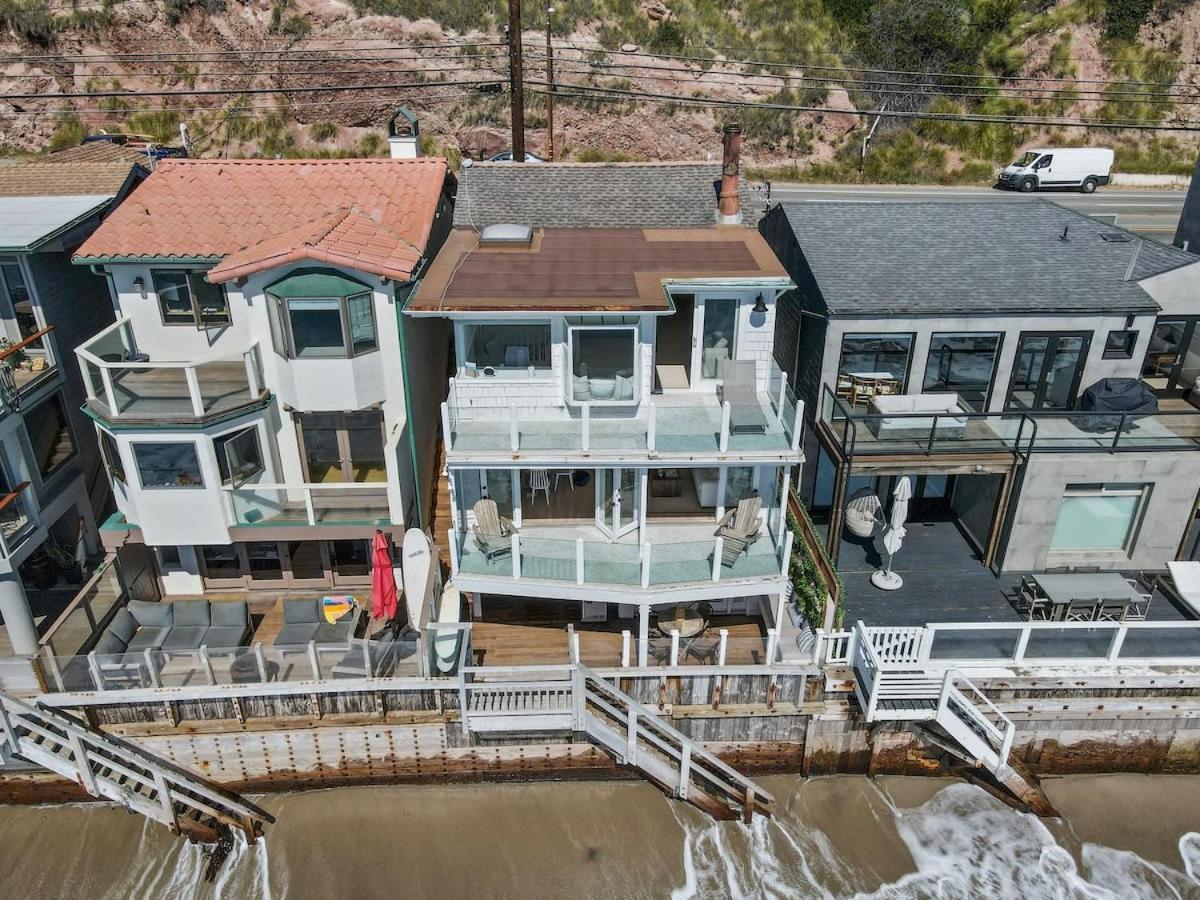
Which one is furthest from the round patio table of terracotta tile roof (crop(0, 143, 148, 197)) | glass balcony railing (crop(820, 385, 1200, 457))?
terracotta tile roof (crop(0, 143, 148, 197))

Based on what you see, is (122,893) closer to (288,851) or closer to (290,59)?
(288,851)

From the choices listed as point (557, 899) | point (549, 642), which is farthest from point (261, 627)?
point (557, 899)

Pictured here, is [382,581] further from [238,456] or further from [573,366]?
[573,366]

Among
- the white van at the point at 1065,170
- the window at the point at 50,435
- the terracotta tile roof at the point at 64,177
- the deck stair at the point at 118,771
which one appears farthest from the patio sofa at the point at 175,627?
the white van at the point at 1065,170

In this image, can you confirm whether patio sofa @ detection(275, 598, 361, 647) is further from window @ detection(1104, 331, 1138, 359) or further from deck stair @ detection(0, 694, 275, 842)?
window @ detection(1104, 331, 1138, 359)

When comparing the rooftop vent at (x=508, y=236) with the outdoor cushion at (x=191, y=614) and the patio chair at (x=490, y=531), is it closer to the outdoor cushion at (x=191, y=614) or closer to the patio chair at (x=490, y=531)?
the patio chair at (x=490, y=531)

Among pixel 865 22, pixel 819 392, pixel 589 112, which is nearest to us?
pixel 819 392

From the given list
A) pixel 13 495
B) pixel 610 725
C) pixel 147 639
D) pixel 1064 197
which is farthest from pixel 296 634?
pixel 1064 197
